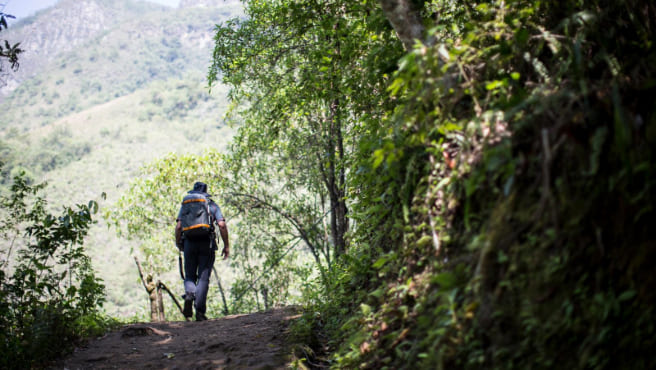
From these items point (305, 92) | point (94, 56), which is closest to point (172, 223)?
point (305, 92)

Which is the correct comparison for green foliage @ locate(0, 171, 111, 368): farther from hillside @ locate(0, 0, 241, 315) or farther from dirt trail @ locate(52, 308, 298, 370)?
hillside @ locate(0, 0, 241, 315)

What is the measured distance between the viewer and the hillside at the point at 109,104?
6056 centimetres

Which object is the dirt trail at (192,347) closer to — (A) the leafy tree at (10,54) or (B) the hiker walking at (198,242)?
(B) the hiker walking at (198,242)

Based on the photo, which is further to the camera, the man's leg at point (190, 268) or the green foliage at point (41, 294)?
the man's leg at point (190, 268)

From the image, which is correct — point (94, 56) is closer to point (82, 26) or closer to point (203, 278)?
point (82, 26)

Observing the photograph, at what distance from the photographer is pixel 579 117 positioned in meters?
2.34

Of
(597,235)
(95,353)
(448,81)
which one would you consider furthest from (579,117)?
(95,353)

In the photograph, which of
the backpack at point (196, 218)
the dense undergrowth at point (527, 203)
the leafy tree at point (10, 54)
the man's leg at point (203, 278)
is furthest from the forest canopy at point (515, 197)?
the leafy tree at point (10, 54)

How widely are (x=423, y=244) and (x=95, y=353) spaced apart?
154 inches

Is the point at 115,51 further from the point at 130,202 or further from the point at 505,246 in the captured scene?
the point at 505,246

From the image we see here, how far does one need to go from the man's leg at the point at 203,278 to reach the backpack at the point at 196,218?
1.01ft

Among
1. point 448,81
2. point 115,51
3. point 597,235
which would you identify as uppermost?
point 115,51

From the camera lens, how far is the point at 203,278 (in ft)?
23.3

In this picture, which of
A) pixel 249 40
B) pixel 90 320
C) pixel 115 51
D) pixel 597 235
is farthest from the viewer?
pixel 115 51
